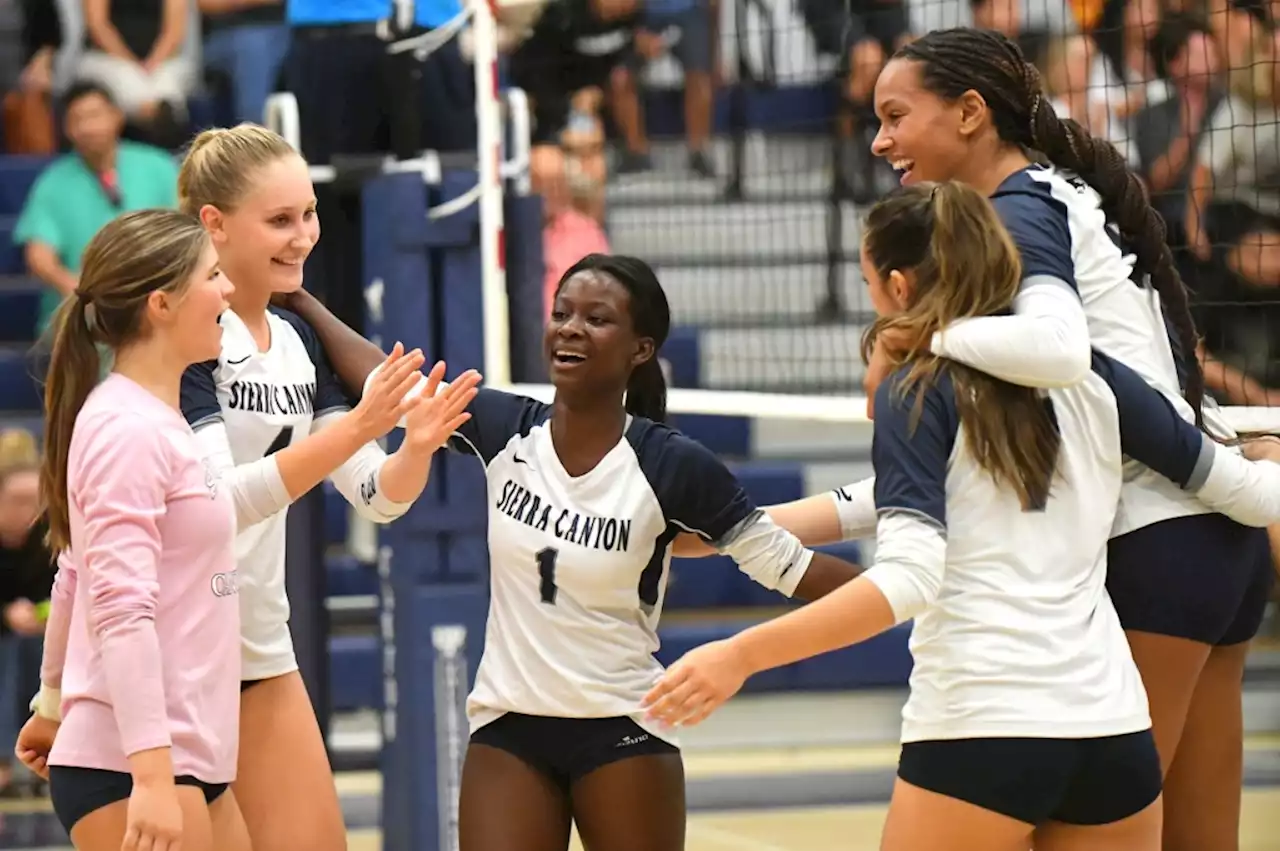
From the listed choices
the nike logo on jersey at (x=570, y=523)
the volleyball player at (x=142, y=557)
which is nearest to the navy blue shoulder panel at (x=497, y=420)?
the nike logo on jersey at (x=570, y=523)

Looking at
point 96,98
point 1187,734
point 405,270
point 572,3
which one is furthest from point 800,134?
point 1187,734

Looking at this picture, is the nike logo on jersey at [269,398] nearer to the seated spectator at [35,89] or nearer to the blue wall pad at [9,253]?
the blue wall pad at [9,253]

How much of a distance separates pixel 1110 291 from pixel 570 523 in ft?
3.08

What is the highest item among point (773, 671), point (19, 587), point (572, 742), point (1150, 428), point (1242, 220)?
point (1242, 220)

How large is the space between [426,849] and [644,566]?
1.95 metres

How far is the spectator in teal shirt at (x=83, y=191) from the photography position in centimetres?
745

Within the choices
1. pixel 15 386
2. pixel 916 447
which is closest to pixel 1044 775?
pixel 916 447

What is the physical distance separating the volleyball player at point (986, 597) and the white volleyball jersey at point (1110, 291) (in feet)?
0.64

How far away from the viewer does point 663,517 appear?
309 cm

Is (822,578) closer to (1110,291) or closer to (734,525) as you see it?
(734,525)

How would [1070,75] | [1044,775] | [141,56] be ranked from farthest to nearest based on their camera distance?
[141,56] < [1070,75] < [1044,775]

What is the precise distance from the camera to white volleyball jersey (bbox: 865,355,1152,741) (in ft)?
8.85

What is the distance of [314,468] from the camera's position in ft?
9.80

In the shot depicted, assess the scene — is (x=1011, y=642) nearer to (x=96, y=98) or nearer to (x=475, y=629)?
(x=475, y=629)
